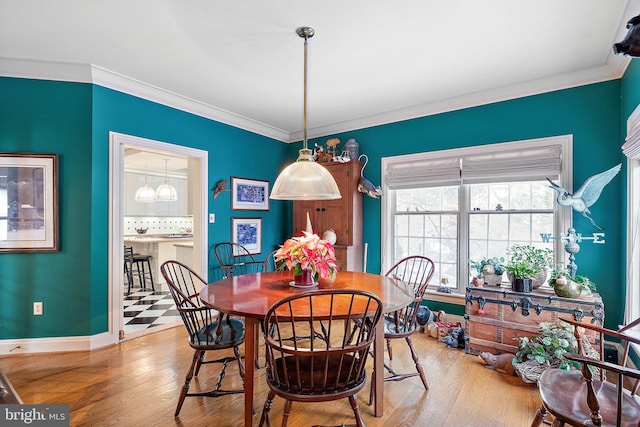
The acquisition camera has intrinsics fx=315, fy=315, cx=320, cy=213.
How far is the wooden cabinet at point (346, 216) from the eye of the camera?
402 centimetres

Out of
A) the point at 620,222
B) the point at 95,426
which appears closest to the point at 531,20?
the point at 620,222

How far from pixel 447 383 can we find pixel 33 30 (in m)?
4.04

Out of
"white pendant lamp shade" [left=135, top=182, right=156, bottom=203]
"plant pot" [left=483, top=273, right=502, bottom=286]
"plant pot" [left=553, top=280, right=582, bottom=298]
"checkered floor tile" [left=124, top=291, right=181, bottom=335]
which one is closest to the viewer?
"plant pot" [left=553, top=280, right=582, bottom=298]

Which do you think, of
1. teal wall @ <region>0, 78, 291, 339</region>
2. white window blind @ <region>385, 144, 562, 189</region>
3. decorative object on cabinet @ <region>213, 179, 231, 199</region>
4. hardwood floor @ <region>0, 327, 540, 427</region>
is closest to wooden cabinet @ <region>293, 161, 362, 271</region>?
white window blind @ <region>385, 144, 562, 189</region>

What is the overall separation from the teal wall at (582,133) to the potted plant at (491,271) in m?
0.61

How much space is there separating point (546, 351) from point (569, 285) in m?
0.56

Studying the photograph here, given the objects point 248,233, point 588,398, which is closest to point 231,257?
point 248,233

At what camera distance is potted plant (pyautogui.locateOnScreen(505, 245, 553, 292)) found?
2.70 m

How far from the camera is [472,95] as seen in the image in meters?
3.39

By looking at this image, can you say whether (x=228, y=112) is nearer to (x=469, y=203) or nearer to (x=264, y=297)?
(x=264, y=297)

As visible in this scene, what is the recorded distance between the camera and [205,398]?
217 centimetres

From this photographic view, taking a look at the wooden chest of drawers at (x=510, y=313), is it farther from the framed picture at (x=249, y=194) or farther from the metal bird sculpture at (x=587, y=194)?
the framed picture at (x=249, y=194)

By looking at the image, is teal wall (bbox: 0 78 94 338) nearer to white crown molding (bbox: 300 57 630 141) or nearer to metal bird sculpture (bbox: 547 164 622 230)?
white crown molding (bbox: 300 57 630 141)

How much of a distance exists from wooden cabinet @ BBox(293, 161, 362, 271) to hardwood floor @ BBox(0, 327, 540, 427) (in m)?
1.40
